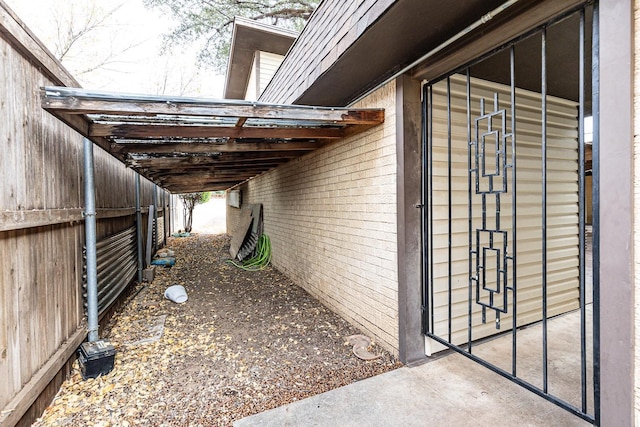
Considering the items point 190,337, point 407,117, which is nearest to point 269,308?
point 190,337

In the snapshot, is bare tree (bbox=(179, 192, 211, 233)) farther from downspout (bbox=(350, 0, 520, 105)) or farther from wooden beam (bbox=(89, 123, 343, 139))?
downspout (bbox=(350, 0, 520, 105))

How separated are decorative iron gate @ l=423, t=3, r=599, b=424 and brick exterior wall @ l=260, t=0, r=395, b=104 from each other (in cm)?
83

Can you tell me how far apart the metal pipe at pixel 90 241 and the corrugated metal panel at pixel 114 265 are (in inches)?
8.1

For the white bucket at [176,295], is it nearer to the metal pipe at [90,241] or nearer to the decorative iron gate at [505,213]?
the metal pipe at [90,241]

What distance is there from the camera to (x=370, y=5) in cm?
221

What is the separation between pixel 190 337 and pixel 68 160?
214cm

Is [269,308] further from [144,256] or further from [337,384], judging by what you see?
[144,256]

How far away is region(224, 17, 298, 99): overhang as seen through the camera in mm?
7398

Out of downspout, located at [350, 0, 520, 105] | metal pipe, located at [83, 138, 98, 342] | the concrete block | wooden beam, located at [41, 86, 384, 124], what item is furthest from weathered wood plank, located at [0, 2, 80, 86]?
the concrete block

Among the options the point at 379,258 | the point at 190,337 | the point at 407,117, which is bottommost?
the point at 190,337

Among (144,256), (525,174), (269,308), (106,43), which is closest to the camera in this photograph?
(525,174)

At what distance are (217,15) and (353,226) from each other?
9436 millimetres

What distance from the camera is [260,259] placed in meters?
7.69

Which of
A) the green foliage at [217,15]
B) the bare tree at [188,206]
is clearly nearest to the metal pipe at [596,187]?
the green foliage at [217,15]
